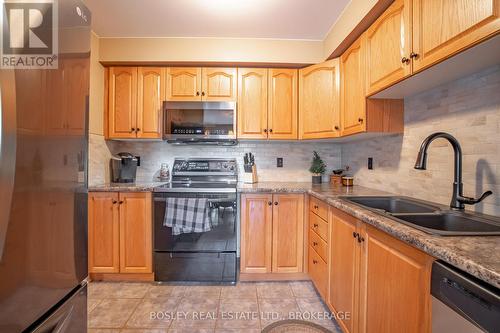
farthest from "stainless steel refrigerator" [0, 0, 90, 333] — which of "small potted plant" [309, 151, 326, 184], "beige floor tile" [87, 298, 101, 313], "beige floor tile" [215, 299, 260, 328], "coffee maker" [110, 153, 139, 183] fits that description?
"small potted plant" [309, 151, 326, 184]

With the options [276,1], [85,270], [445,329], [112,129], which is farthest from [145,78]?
[445,329]

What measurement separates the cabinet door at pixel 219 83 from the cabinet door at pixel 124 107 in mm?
732

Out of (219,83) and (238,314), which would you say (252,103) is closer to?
(219,83)

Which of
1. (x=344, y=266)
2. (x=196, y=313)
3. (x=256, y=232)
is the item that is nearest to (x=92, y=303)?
(x=196, y=313)

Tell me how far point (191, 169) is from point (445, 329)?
2.38 meters

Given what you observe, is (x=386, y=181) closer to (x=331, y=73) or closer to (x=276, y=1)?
(x=331, y=73)

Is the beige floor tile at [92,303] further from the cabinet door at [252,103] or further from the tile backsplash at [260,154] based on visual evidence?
the cabinet door at [252,103]

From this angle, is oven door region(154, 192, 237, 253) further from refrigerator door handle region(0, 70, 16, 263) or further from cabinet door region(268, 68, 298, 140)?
refrigerator door handle region(0, 70, 16, 263)

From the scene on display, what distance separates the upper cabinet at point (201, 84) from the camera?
2449mm

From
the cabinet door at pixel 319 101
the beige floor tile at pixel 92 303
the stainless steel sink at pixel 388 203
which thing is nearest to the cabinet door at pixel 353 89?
the cabinet door at pixel 319 101

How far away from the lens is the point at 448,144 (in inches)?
53.6

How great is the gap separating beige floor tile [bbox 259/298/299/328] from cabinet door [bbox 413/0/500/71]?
5.89ft

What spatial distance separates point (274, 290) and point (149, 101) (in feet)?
7.28

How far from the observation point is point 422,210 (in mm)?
1377
